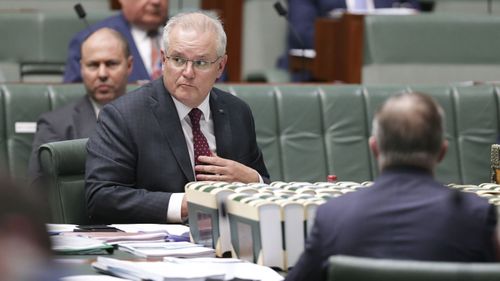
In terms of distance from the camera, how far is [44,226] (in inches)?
47.3

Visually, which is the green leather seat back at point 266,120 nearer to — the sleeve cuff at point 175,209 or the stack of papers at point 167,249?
the sleeve cuff at point 175,209

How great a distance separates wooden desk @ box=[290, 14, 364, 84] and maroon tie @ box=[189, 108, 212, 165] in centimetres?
282

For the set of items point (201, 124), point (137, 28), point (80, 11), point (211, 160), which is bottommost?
point (211, 160)

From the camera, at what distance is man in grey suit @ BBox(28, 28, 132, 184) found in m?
5.55

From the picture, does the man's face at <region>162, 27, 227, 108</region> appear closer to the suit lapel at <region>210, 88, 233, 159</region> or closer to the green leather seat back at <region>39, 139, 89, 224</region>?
the suit lapel at <region>210, 88, 233, 159</region>

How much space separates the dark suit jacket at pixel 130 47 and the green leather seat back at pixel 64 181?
224 centimetres

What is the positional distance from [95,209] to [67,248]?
898mm

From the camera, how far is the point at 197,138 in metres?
4.19

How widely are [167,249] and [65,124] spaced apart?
2549mm

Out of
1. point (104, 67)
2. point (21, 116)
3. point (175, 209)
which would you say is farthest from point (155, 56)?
point (175, 209)

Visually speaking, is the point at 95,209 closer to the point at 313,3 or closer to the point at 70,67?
the point at 70,67

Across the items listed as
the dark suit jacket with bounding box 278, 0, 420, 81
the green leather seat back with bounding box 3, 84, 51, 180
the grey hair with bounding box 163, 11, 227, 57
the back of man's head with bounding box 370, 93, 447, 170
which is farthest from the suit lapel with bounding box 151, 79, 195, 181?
the dark suit jacket with bounding box 278, 0, 420, 81

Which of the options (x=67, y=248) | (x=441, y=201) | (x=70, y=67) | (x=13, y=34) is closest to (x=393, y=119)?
(x=441, y=201)

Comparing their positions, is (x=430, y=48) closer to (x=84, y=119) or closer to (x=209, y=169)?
(x=84, y=119)
